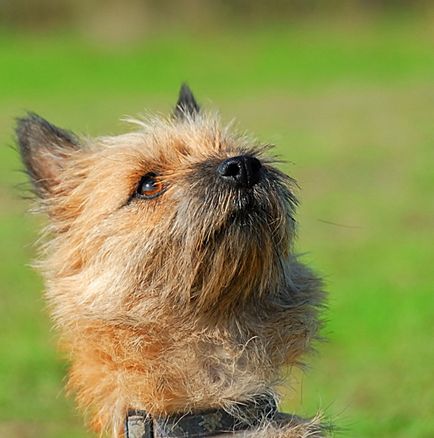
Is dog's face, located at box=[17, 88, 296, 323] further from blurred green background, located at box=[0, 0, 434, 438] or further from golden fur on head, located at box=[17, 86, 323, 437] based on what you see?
blurred green background, located at box=[0, 0, 434, 438]

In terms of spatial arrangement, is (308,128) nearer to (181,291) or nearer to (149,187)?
(149,187)

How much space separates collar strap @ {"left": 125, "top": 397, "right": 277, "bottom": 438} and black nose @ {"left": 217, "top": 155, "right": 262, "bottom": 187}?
2.83ft

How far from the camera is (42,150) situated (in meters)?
4.74

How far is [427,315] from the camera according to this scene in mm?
7566

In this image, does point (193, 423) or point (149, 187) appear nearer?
point (193, 423)

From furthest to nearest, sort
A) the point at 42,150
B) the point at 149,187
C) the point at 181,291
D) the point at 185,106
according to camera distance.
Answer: the point at 185,106 < the point at 42,150 < the point at 149,187 < the point at 181,291

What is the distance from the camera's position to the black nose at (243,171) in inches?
156

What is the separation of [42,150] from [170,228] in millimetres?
1004

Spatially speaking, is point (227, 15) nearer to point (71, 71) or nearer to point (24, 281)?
point (71, 71)

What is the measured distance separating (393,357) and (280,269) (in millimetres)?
2884

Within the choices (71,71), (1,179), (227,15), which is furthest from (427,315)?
(227,15)

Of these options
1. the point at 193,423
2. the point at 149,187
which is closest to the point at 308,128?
the point at 149,187

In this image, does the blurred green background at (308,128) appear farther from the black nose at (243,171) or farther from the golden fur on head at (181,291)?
the black nose at (243,171)

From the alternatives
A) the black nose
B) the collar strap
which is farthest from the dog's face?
the collar strap
